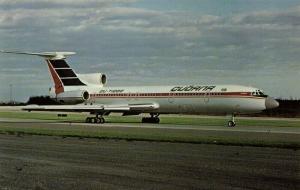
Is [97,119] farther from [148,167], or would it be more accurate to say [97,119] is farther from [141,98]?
[148,167]

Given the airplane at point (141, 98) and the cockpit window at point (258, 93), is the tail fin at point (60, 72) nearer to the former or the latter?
the airplane at point (141, 98)

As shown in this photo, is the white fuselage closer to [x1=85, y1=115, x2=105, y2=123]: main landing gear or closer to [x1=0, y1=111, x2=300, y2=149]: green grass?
[x1=85, y1=115, x2=105, y2=123]: main landing gear

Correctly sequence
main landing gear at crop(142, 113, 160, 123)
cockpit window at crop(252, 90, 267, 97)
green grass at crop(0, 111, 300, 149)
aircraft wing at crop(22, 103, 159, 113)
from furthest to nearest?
main landing gear at crop(142, 113, 160, 123) → aircraft wing at crop(22, 103, 159, 113) → cockpit window at crop(252, 90, 267, 97) → green grass at crop(0, 111, 300, 149)

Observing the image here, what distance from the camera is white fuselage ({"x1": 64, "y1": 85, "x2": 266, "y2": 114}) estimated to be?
41.9 metres

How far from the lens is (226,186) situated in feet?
33.3

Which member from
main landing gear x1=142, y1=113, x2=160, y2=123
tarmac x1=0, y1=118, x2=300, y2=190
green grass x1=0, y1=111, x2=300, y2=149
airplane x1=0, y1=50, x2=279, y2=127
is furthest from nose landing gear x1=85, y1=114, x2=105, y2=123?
tarmac x1=0, y1=118, x2=300, y2=190

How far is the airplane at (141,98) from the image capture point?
42081 millimetres

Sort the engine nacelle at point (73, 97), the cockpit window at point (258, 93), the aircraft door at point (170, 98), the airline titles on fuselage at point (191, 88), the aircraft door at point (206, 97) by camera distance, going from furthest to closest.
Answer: the engine nacelle at point (73, 97) < the aircraft door at point (170, 98) < the airline titles on fuselage at point (191, 88) < the aircraft door at point (206, 97) < the cockpit window at point (258, 93)

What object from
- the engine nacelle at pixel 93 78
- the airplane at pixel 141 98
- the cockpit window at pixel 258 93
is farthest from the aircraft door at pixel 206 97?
the engine nacelle at pixel 93 78

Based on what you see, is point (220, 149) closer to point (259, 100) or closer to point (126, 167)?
point (126, 167)

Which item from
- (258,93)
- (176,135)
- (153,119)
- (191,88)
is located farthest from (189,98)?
(176,135)

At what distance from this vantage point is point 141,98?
161 feet

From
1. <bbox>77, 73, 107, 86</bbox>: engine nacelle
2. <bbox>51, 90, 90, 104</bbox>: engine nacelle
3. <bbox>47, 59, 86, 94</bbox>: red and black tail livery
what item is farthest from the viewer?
<bbox>77, 73, 107, 86</bbox>: engine nacelle

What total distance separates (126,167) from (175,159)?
2.31 metres
